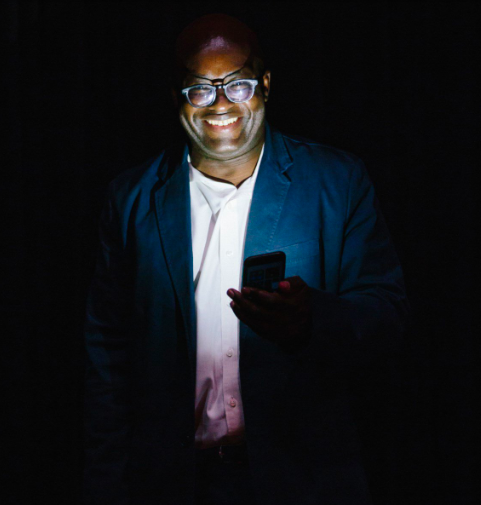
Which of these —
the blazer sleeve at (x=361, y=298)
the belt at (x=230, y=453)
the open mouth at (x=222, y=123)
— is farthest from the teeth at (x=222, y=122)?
the belt at (x=230, y=453)

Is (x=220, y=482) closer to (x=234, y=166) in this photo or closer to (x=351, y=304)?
(x=351, y=304)

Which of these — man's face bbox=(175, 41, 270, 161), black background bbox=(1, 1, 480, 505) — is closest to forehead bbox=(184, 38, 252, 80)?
man's face bbox=(175, 41, 270, 161)

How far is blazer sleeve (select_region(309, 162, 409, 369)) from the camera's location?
47.5 inches

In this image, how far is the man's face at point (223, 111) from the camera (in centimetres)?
141

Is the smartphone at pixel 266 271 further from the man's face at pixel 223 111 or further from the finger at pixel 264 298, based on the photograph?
the man's face at pixel 223 111

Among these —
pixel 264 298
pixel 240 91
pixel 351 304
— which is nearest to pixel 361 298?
pixel 351 304

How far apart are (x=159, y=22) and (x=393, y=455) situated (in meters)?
1.63

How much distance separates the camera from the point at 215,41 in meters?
1.42

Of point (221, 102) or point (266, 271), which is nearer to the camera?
point (266, 271)

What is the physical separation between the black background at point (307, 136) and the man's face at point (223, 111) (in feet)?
1.36

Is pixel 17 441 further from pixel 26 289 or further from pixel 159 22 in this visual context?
pixel 159 22

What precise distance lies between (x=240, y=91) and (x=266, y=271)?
0.50m

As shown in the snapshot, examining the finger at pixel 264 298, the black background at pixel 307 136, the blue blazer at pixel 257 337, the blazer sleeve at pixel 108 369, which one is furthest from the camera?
the black background at pixel 307 136

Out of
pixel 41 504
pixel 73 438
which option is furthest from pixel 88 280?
pixel 41 504
